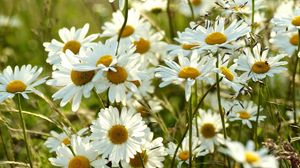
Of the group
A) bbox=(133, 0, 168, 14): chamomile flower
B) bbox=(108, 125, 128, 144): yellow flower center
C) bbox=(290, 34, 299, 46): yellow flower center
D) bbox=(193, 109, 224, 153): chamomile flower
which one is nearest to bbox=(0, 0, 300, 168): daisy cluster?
bbox=(108, 125, 128, 144): yellow flower center

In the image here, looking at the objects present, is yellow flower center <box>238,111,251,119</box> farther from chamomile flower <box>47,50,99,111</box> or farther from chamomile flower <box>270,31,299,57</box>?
chamomile flower <box>47,50,99,111</box>

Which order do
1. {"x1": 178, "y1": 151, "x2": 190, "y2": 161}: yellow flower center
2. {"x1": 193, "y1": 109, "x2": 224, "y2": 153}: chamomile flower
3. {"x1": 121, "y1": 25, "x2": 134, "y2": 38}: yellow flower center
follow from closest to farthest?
{"x1": 178, "y1": 151, "x2": 190, "y2": 161}: yellow flower center → {"x1": 193, "y1": 109, "x2": 224, "y2": 153}: chamomile flower → {"x1": 121, "y1": 25, "x2": 134, "y2": 38}: yellow flower center

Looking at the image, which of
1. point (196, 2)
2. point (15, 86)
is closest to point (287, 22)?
point (15, 86)

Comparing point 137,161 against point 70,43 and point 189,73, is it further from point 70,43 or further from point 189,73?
point 70,43

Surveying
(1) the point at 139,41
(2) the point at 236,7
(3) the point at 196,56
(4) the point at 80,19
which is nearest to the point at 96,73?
(3) the point at 196,56

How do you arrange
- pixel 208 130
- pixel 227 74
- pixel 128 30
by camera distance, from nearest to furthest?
1. pixel 227 74
2. pixel 208 130
3. pixel 128 30

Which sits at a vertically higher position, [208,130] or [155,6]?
[155,6]
